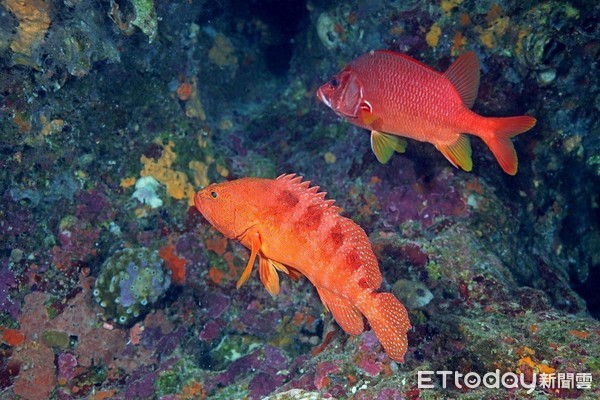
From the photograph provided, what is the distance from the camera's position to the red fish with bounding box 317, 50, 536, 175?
3572 mm

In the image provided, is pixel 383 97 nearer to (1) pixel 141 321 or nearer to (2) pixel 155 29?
(2) pixel 155 29

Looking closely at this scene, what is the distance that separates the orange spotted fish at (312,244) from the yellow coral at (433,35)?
3.10 metres

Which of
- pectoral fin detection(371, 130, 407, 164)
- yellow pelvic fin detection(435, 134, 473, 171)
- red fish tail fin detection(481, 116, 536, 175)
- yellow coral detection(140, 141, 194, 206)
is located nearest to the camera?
red fish tail fin detection(481, 116, 536, 175)

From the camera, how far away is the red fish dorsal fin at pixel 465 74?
3.60m

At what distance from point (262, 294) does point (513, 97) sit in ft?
12.7

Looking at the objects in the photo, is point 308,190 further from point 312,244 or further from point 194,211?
point 194,211

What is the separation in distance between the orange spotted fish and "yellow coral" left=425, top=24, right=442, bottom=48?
3100 millimetres

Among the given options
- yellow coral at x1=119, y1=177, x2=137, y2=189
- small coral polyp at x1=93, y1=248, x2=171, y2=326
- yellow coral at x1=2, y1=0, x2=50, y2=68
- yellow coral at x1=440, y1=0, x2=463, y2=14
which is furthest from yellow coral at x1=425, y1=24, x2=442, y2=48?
yellow coral at x1=2, y1=0, x2=50, y2=68

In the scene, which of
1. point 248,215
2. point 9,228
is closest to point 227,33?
point 9,228

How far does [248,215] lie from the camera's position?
329 cm

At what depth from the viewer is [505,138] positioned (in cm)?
354

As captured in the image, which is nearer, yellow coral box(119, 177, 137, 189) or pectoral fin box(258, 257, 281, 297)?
pectoral fin box(258, 257, 281, 297)

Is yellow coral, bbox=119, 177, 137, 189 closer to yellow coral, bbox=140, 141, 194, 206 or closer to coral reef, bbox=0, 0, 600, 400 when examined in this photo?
coral reef, bbox=0, 0, 600, 400

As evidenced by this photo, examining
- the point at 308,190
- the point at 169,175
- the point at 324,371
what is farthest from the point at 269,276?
the point at 169,175
